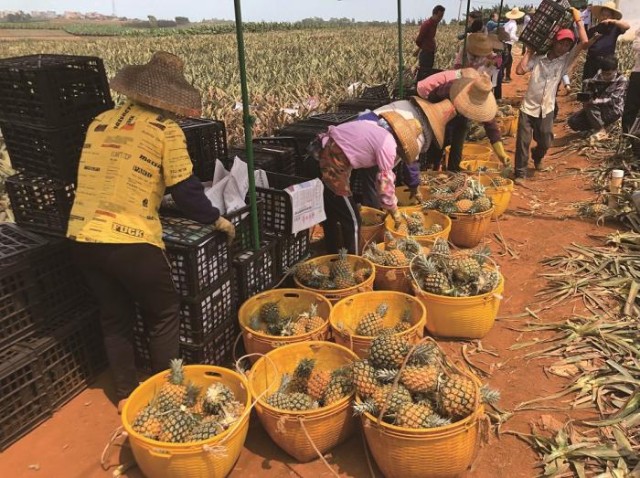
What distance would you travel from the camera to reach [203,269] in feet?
12.1

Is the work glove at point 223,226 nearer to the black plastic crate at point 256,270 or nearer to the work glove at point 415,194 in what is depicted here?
the black plastic crate at point 256,270

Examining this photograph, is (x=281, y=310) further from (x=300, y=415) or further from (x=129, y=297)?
(x=300, y=415)

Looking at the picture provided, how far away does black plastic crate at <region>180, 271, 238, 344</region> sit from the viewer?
3736 millimetres

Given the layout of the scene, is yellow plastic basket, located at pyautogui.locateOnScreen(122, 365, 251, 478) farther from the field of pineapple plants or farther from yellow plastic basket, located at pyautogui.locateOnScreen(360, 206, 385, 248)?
yellow plastic basket, located at pyautogui.locateOnScreen(360, 206, 385, 248)

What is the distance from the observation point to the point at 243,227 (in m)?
4.33

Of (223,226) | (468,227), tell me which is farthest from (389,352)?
(468,227)

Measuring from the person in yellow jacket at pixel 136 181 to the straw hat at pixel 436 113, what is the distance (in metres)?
2.56

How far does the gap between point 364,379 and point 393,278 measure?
69.3 inches

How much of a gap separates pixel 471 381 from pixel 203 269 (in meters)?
1.94

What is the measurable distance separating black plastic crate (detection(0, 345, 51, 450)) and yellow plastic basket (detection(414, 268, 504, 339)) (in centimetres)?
294

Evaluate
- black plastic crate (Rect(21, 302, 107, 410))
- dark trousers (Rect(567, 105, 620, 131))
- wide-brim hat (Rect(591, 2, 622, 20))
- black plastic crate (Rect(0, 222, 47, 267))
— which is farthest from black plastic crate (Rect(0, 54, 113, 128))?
dark trousers (Rect(567, 105, 620, 131))

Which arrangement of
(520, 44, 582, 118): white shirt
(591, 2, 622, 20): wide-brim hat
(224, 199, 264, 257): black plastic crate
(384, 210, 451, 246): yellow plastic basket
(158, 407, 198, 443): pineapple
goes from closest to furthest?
(158, 407, 198, 443): pineapple
(224, 199, 264, 257): black plastic crate
(384, 210, 451, 246): yellow plastic basket
(520, 44, 582, 118): white shirt
(591, 2, 622, 20): wide-brim hat

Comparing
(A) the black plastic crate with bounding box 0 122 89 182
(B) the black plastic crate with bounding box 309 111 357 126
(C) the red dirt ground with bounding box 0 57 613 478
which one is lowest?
(C) the red dirt ground with bounding box 0 57 613 478

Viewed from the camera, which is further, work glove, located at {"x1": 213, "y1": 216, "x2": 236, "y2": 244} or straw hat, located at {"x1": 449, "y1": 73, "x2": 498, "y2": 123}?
straw hat, located at {"x1": 449, "y1": 73, "x2": 498, "y2": 123}
